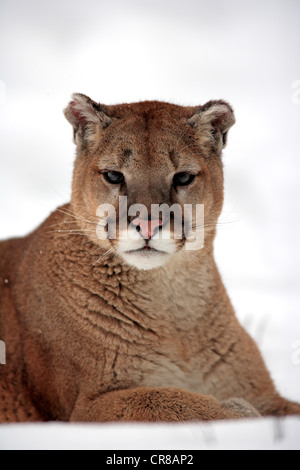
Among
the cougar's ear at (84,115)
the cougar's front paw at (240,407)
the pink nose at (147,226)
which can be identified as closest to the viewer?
A: the pink nose at (147,226)

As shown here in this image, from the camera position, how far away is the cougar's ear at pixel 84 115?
5051 millimetres

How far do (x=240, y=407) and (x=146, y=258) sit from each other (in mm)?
1197

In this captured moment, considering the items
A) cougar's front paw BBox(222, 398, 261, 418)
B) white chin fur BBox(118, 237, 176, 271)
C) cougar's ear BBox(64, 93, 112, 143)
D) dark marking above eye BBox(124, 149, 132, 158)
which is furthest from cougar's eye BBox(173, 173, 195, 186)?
cougar's front paw BBox(222, 398, 261, 418)

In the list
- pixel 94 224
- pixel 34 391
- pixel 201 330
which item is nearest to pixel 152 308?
pixel 201 330

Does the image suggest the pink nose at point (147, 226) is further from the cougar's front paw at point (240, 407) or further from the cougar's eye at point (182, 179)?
the cougar's front paw at point (240, 407)

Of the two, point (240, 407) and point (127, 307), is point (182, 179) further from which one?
point (240, 407)

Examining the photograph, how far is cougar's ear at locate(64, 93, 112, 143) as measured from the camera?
5051 millimetres

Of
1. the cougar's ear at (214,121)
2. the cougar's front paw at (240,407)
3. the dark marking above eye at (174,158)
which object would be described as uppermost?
the cougar's ear at (214,121)

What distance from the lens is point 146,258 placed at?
4461mm

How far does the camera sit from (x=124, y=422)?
4227 millimetres

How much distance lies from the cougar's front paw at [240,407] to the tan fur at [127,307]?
16 mm

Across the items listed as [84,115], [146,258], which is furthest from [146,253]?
[84,115]

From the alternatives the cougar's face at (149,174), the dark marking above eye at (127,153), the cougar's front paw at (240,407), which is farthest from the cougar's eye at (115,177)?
the cougar's front paw at (240,407)

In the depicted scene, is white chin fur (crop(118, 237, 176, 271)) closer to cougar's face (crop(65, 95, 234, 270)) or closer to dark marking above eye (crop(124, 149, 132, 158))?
cougar's face (crop(65, 95, 234, 270))
